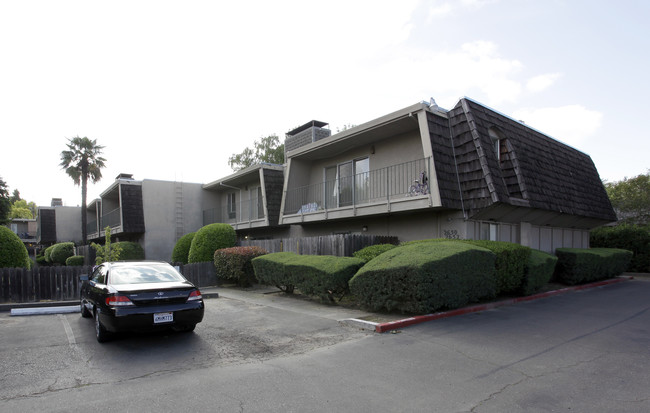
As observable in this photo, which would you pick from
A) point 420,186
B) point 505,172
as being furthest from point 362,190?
point 505,172

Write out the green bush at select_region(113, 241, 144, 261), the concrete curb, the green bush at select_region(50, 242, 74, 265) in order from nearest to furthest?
the concrete curb → the green bush at select_region(113, 241, 144, 261) → the green bush at select_region(50, 242, 74, 265)

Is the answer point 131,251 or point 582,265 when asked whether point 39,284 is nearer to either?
point 131,251

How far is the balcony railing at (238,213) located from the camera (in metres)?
21.8

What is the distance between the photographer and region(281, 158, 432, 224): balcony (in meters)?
13.0

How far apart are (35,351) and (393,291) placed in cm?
643

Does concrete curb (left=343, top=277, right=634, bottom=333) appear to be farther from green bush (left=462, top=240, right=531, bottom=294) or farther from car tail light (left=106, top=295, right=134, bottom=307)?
car tail light (left=106, top=295, right=134, bottom=307)

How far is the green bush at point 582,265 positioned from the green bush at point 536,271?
119 inches

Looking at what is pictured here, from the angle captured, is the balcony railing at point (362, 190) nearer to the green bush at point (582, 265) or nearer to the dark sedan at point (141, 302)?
the green bush at point (582, 265)

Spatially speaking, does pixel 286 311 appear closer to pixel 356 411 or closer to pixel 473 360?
pixel 473 360

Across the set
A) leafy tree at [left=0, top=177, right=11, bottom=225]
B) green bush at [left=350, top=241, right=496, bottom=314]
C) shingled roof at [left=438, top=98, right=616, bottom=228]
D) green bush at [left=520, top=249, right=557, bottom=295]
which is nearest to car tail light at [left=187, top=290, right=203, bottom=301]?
green bush at [left=350, top=241, right=496, bottom=314]

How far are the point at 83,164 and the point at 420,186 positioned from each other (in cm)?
3172

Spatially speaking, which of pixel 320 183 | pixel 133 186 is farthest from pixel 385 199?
pixel 133 186

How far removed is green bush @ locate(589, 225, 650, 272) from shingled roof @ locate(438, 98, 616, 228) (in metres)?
4.06

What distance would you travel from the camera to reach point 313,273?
10.7 meters
